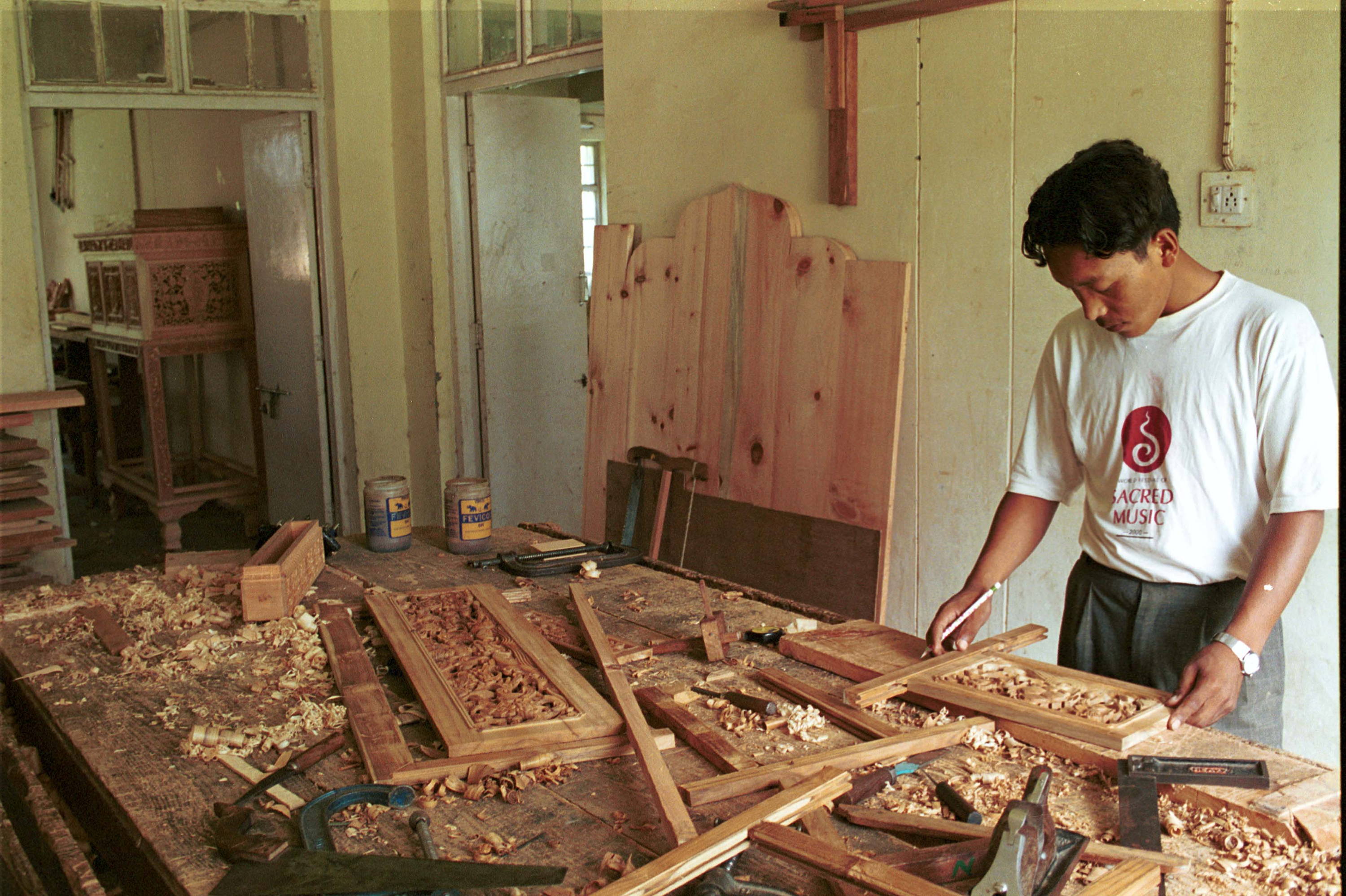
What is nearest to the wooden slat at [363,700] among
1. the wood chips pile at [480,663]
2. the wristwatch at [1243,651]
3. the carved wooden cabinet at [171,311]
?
the wood chips pile at [480,663]

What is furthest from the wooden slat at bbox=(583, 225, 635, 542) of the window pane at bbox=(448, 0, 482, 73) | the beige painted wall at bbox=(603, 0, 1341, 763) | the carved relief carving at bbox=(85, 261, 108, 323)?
the carved relief carving at bbox=(85, 261, 108, 323)

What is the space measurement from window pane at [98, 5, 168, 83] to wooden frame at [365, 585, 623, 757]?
3416 mm

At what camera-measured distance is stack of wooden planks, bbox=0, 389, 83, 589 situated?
13.9 ft

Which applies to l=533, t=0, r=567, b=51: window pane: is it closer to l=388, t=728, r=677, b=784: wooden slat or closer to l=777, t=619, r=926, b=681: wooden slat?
l=777, t=619, r=926, b=681: wooden slat

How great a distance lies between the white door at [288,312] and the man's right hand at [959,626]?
157 inches

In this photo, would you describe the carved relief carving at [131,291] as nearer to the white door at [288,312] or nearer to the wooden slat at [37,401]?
the white door at [288,312]

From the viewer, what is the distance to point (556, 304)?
5.15 meters

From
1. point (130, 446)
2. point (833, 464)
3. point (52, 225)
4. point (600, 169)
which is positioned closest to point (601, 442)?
point (833, 464)

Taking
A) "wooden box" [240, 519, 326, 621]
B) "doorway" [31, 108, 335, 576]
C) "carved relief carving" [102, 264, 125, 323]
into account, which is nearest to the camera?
"wooden box" [240, 519, 326, 621]

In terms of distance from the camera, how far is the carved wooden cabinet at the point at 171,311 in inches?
226

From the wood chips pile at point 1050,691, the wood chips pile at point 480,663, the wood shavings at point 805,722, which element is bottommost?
the wood shavings at point 805,722

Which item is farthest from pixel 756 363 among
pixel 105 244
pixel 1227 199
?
pixel 105 244

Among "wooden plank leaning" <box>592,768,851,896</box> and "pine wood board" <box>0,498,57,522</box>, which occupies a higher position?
"wooden plank leaning" <box>592,768,851,896</box>

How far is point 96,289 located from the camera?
6473 mm
